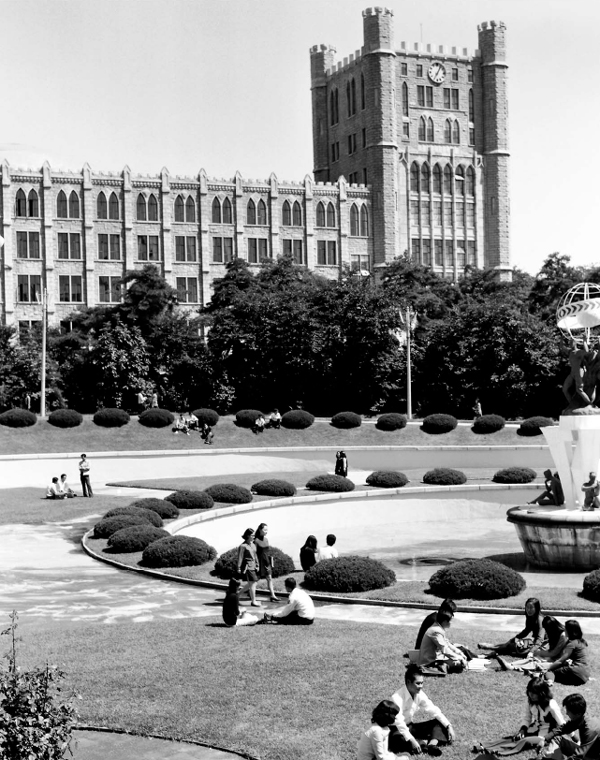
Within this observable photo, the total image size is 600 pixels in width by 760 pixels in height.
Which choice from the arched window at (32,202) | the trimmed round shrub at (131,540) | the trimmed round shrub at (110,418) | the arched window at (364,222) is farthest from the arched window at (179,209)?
the trimmed round shrub at (131,540)

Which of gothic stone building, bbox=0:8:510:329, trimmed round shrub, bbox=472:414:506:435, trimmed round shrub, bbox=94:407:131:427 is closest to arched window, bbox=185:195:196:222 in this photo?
gothic stone building, bbox=0:8:510:329

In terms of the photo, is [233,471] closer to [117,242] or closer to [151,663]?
[151,663]

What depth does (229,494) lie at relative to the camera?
114ft

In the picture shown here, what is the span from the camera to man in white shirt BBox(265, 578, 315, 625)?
17594 millimetres

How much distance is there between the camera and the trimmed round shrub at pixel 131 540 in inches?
1008

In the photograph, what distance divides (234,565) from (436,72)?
309 feet

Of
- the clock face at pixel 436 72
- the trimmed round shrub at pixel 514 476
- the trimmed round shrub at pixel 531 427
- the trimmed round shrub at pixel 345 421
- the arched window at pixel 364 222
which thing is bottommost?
the trimmed round shrub at pixel 514 476

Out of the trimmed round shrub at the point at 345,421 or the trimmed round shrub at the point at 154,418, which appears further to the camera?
the trimmed round shrub at the point at 345,421

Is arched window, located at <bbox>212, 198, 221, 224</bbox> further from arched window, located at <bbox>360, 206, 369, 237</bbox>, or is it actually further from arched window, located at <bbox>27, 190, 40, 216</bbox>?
arched window, located at <bbox>27, 190, 40, 216</bbox>

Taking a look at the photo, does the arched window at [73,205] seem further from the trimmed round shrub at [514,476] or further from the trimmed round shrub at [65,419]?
the trimmed round shrub at [514,476]

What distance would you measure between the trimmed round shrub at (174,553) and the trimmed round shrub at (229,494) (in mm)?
10448

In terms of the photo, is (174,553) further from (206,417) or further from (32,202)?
(32,202)

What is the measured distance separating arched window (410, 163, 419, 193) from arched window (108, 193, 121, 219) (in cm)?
2925

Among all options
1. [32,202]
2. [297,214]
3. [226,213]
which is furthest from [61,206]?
[297,214]
